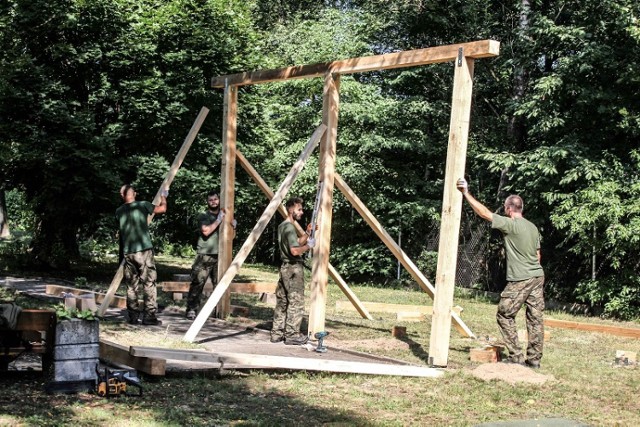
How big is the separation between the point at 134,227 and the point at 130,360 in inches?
138

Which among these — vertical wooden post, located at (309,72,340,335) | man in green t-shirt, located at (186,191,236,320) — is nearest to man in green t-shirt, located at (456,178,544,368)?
vertical wooden post, located at (309,72,340,335)

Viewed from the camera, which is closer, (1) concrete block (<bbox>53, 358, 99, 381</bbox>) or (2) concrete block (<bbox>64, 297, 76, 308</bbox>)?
(1) concrete block (<bbox>53, 358, 99, 381</bbox>)

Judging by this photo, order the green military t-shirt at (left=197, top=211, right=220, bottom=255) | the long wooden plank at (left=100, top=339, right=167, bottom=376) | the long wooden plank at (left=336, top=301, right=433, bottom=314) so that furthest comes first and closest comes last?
1. the long wooden plank at (left=336, top=301, right=433, bottom=314)
2. the green military t-shirt at (left=197, top=211, right=220, bottom=255)
3. the long wooden plank at (left=100, top=339, right=167, bottom=376)

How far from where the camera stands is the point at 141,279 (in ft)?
37.8

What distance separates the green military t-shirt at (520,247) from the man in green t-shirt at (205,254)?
471cm

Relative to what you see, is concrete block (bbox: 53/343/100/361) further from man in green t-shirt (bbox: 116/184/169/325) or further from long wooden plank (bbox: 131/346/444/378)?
man in green t-shirt (bbox: 116/184/169/325)

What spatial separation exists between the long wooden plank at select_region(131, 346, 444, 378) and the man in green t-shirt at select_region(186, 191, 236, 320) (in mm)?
4197

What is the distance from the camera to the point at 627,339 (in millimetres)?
13672

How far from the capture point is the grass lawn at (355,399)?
686 cm

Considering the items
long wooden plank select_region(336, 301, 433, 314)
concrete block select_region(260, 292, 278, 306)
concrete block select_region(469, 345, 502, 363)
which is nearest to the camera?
concrete block select_region(469, 345, 502, 363)

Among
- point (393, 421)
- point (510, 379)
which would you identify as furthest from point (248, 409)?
point (510, 379)

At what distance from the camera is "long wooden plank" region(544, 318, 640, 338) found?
45.8 feet

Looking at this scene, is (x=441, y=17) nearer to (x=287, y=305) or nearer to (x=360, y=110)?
(x=360, y=110)

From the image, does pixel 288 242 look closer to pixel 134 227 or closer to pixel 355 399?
pixel 134 227
